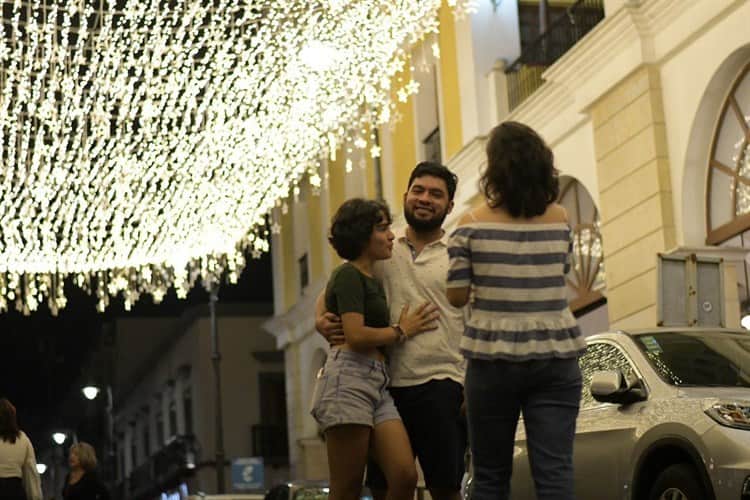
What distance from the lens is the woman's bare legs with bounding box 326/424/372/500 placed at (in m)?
6.93

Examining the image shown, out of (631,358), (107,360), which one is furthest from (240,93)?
(107,360)

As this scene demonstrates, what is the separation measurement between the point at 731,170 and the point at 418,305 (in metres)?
10.6

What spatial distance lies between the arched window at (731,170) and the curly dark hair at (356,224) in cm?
1020

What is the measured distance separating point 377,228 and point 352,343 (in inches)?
22.3

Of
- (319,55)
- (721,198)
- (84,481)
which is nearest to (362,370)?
(84,481)

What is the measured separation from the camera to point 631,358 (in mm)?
9672

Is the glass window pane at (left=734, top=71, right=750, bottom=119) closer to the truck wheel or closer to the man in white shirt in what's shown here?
the truck wheel

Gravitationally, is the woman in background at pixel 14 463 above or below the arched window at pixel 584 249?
below

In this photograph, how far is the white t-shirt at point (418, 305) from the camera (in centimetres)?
698

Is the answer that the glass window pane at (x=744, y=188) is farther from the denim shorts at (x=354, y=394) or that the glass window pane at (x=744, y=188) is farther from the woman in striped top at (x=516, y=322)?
the woman in striped top at (x=516, y=322)

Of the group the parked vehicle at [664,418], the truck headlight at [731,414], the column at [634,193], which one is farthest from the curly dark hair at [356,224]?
the column at [634,193]

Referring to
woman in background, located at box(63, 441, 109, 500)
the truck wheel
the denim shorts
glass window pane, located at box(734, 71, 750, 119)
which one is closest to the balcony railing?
glass window pane, located at box(734, 71, 750, 119)

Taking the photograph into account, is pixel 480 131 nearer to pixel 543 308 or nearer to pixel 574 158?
pixel 574 158

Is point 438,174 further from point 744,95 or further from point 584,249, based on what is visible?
point 584,249
